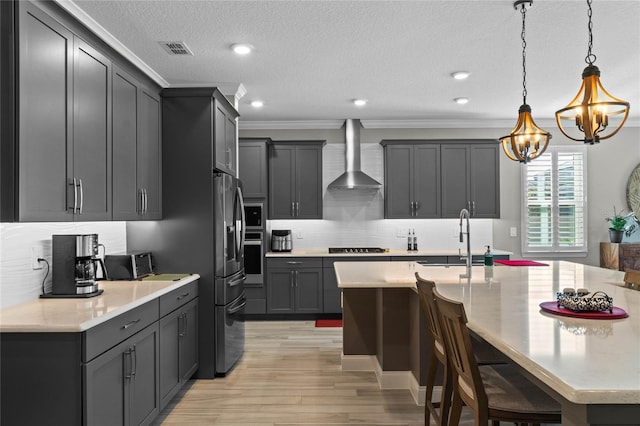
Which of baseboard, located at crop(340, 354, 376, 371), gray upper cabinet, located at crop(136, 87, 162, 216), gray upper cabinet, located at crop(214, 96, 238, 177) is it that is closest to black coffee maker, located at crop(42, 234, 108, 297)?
gray upper cabinet, located at crop(136, 87, 162, 216)

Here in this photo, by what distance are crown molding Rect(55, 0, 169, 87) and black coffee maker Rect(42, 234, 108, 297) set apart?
1378mm

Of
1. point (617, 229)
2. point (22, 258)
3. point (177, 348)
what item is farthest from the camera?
point (617, 229)

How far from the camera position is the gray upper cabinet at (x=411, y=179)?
20.5 feet

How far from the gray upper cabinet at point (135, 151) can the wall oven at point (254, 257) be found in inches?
79.5

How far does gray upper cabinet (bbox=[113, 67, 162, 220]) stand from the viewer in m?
3.18

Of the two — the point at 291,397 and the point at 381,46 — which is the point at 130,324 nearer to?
the point at 291,397

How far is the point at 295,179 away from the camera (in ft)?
20.6

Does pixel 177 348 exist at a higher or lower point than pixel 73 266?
lower

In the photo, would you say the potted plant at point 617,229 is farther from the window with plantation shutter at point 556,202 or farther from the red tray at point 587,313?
the red tray at point 587,313

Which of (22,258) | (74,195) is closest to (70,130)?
(74,195)

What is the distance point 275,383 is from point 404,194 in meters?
3.41

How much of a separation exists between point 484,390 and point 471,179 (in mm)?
4841

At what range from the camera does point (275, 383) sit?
3764 mm

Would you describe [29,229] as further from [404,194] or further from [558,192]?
[558,192]
